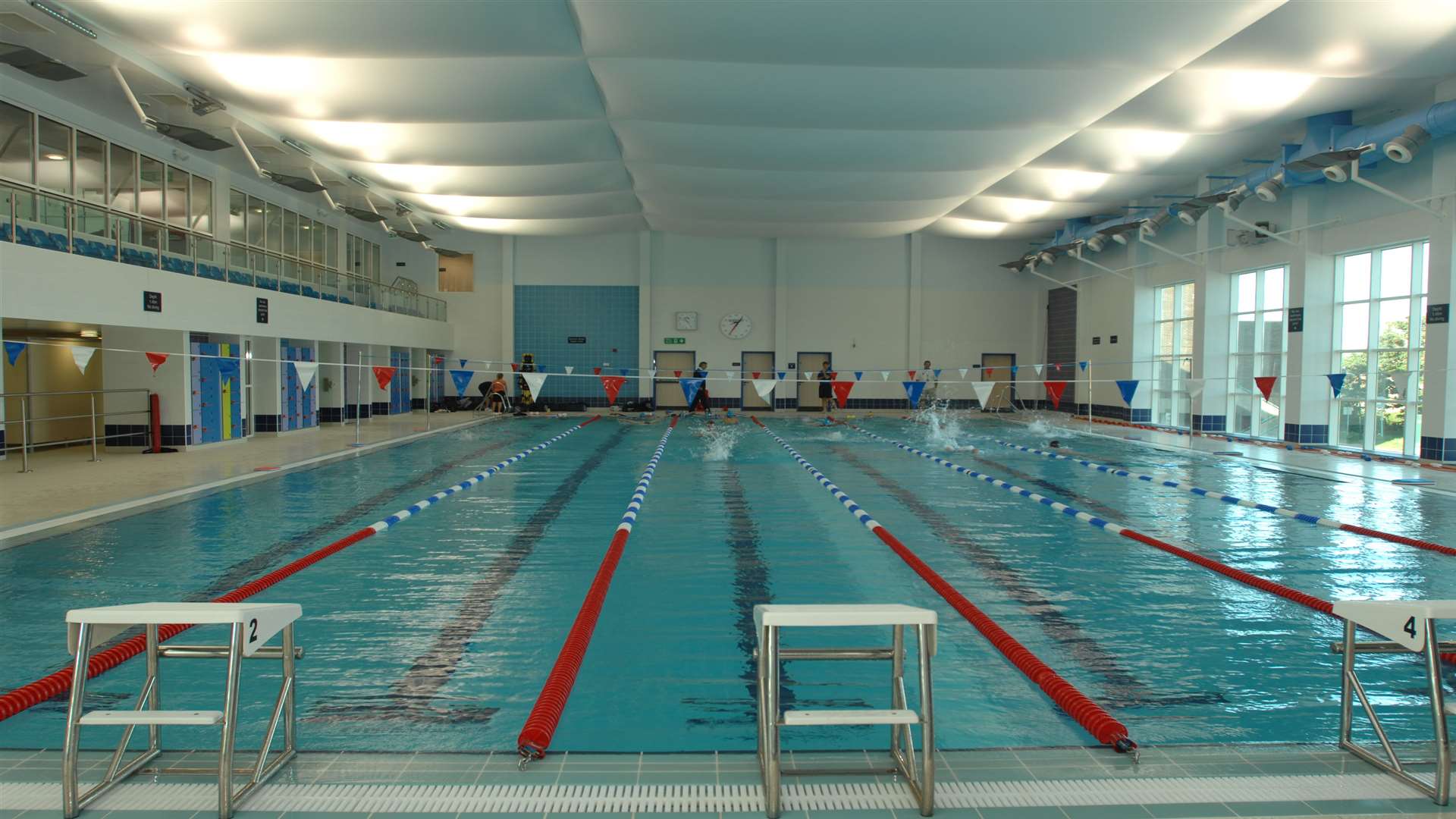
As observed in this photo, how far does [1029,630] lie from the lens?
434 cm

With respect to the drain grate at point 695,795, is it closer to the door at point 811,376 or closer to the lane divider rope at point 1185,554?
the lane divider rope at point 1185,554

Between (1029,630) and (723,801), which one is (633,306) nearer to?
(1029,630)

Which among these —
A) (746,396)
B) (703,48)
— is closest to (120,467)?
(703,48)

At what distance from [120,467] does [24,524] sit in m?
4.15

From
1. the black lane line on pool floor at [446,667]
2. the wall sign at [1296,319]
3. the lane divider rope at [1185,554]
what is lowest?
the black lane line on pool floor at [446,667]

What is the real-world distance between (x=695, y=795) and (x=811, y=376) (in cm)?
2151

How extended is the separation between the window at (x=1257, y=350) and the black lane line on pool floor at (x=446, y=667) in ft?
45.2

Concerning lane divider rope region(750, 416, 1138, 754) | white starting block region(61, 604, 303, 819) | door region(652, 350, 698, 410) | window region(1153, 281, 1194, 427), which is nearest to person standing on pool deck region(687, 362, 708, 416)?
door region(652, 350, 698, 410)

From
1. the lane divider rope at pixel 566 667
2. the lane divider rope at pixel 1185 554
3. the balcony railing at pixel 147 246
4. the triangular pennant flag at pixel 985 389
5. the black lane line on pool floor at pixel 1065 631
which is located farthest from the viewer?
the triangular pennant flag at pixel 985 389

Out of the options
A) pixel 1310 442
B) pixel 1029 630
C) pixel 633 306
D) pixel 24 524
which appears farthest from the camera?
pixel 633 306

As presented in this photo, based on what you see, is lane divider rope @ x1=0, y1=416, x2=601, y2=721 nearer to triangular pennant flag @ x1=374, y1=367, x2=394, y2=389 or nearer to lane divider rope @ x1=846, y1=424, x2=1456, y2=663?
lane divider rope @ x1=846, y1=424, x2=1456, y2=663

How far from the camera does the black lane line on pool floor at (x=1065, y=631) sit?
344 cm

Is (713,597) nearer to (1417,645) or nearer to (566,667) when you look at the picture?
(566,667)

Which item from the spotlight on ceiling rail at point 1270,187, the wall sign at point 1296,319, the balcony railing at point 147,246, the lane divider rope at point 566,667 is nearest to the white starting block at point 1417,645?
the lane divider rope at point 566,667
